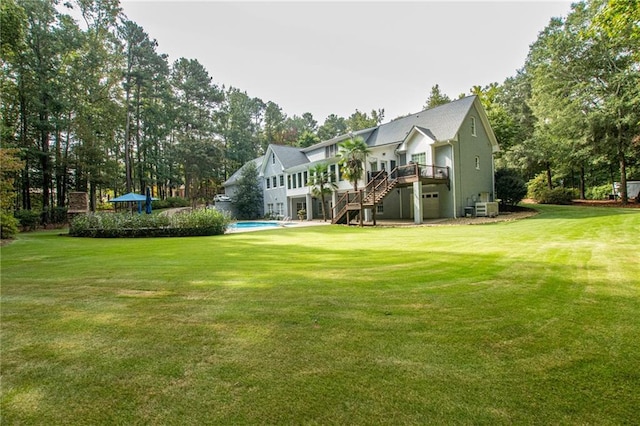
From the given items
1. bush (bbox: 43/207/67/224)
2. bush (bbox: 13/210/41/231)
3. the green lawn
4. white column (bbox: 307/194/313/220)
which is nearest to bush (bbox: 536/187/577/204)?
white column (bbox: 307/194/313/220)

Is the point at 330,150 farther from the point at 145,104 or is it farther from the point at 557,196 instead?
the point at 145,104

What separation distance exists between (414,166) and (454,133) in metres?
3.56

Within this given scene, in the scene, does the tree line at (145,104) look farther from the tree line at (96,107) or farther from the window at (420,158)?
the window at (420,158)

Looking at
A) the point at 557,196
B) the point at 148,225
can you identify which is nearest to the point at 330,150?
the point at 148,225

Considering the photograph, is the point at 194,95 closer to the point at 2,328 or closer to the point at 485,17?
the point at 485,17

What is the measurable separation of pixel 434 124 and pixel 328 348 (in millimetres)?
22018

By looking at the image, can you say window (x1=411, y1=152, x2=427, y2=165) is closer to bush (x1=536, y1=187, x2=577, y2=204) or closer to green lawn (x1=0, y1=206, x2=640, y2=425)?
bush (x1=536, y1=187, x2=577, y2=204)

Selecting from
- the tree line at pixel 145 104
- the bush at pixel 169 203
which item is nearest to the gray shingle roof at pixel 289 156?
the tree line at pixel 145 104

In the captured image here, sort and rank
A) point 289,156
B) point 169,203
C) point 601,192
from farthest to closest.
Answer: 1. point 169,203
2. point 289,156
3. point 601,192

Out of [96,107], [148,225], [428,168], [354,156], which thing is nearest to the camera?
[148,225]

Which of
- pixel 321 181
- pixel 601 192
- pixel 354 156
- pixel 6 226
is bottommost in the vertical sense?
pixel 6 226

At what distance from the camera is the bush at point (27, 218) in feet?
65.3

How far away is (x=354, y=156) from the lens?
2045 centimetres

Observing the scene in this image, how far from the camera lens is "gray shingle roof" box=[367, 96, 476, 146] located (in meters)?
20.5
